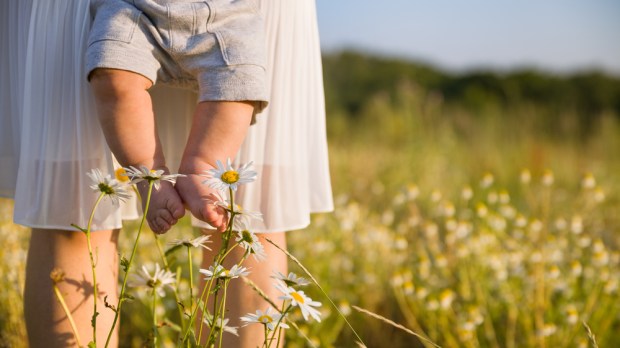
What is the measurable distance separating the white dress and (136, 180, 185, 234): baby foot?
0.60ft

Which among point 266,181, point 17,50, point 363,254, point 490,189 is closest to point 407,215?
point 363,254

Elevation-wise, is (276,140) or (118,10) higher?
(118,10)

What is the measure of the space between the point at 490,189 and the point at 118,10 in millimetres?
4136

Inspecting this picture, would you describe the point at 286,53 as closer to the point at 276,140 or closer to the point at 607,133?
the point at 276,140

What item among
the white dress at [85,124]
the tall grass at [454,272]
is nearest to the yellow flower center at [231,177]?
the white dress at [85,124]

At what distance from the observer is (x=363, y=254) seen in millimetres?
2926

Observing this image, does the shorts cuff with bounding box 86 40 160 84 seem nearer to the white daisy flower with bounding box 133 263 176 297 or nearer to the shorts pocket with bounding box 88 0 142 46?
the shorts pocket with bounding box 88 0 142 46

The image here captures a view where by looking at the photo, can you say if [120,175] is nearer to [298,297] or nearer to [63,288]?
[63,288]

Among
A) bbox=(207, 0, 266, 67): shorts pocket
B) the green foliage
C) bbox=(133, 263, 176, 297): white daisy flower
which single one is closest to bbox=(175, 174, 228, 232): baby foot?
bbox=(133, 263, 176, 297): white daisy flower

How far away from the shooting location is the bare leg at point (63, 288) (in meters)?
1.35

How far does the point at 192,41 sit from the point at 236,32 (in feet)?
0.28

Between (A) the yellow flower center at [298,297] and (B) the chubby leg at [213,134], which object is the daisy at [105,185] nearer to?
(B) the chubby leg at [213,134]

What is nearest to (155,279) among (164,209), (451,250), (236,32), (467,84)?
(164,209)

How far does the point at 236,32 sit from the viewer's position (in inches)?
51.6
